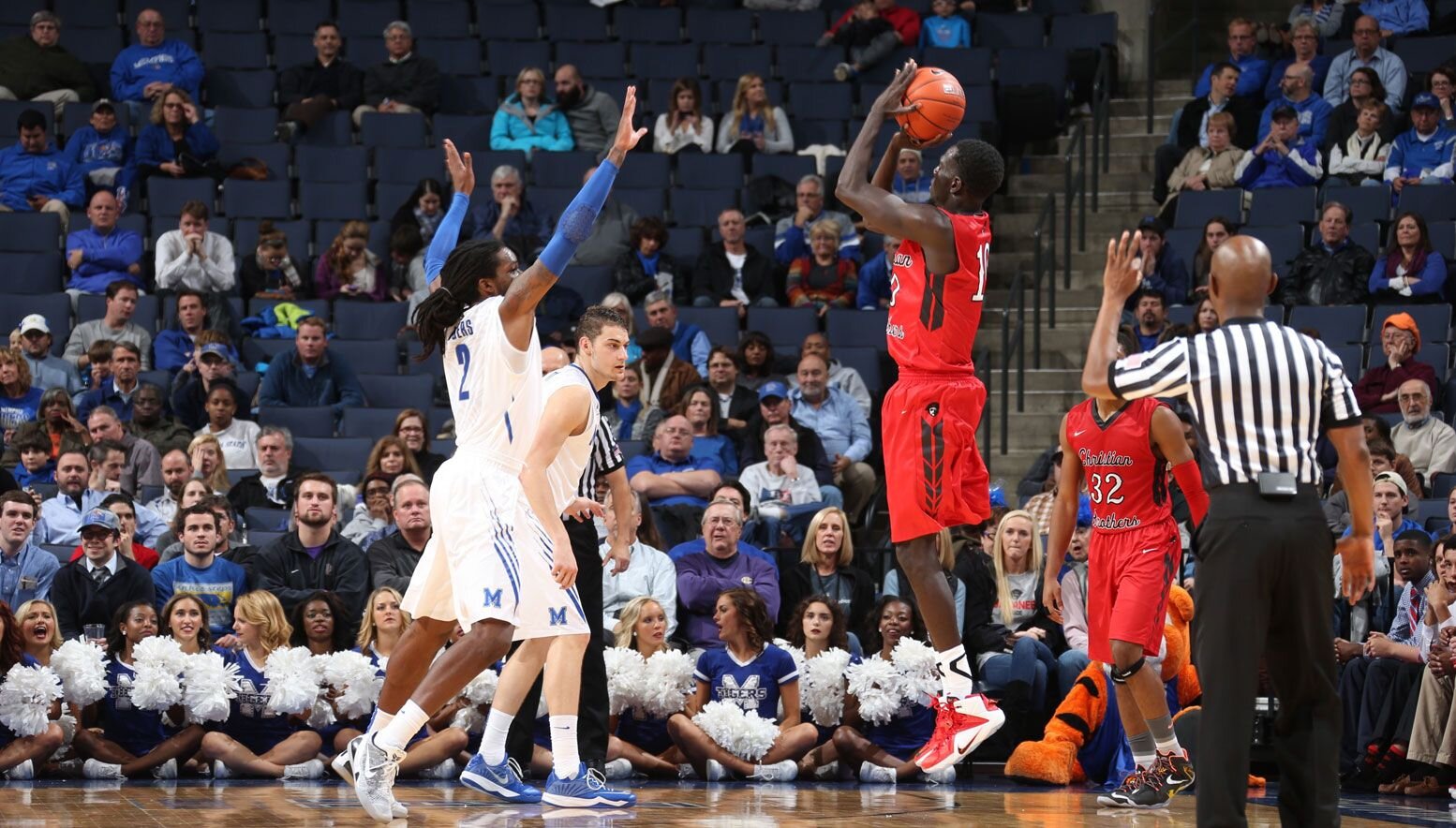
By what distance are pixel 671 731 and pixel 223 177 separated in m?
7.88

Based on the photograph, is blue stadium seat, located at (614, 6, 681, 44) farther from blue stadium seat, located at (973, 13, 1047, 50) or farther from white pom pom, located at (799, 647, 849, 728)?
white pom pom, located at (799, 647, 849, 728)

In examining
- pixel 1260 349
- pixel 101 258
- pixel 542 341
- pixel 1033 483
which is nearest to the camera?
pixel 1260 349

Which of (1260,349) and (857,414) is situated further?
(857,414)

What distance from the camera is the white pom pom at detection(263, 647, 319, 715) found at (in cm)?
896

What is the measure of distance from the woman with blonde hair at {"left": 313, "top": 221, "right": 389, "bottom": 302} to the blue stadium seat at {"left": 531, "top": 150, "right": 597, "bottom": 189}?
5.66 feet

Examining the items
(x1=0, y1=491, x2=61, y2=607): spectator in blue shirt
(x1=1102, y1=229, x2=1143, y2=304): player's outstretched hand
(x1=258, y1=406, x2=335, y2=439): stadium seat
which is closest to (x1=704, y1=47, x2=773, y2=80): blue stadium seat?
(x1=258, y1=406, x2=335, y2=439): stadium seat

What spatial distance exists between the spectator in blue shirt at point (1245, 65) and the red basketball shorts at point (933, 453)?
937cm

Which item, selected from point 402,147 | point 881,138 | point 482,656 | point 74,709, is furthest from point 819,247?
point 482,656

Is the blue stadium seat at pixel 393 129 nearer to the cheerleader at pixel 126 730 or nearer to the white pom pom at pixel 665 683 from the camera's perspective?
the cheerleader at pixel 126 730

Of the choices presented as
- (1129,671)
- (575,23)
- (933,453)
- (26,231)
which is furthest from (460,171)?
(575,23)

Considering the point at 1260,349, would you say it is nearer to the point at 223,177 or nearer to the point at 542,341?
the point at 542,341

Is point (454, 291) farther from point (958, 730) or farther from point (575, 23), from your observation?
point (575, 23)

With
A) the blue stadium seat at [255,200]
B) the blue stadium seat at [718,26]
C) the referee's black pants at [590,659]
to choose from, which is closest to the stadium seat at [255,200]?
the blue stadium seat at [255,200]

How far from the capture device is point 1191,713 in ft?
30.2
